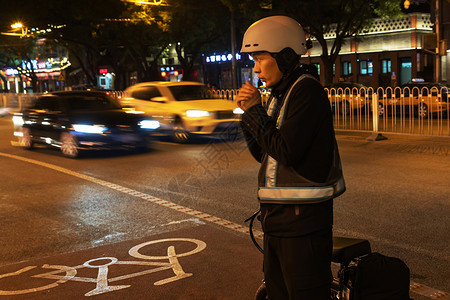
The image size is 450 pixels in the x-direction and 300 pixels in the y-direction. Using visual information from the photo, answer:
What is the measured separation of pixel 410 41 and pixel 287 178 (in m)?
34.7

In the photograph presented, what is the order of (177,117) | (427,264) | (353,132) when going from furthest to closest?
(353,132) < (177,117) < (427,264)

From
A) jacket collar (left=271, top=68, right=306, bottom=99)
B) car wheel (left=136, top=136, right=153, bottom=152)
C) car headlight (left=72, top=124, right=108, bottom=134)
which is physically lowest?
car wheel (left=136, top=136, right=153, bottom=152)

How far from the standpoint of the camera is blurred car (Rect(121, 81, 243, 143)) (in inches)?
599

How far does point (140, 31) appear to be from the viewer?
35875 mm

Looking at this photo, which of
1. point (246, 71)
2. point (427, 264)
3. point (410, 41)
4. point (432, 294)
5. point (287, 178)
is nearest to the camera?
point (287, 178)

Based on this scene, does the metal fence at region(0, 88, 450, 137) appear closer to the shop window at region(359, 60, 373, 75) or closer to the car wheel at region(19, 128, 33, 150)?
the car wheel at region(19, 128, 33, 150)

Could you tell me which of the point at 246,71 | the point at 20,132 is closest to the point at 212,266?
the point at 20,132

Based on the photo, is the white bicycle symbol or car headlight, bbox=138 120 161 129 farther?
car headlight, bbox=138 120 161 129

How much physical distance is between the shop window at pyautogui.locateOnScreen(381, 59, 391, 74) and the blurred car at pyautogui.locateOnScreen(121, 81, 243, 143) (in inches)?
898

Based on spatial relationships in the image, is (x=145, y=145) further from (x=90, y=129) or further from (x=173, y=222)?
(x=173, y=222)

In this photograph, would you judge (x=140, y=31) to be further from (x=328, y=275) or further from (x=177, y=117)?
(x=328, y=275)

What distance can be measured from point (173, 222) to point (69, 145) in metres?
6.99

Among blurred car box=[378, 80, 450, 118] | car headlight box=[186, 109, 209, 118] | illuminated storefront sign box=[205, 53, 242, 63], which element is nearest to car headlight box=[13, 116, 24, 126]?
car headlight box=[186, 109, 209, 118]

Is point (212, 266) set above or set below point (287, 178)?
below
